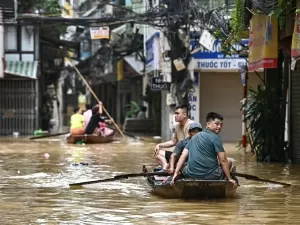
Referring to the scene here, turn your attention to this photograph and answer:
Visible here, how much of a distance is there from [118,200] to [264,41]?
6.82 metres

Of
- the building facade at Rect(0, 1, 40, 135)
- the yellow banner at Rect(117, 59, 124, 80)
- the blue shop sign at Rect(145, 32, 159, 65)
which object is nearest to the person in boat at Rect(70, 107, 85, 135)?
the blue shop sign at Rect(145, 32, 159, 65)

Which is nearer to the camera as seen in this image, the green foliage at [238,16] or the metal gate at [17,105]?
the green foliage at [238,16]

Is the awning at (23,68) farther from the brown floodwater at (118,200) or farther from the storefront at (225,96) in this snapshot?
the brown floodwater at (118,200)

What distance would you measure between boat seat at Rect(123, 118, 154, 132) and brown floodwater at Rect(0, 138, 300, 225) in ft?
60.9

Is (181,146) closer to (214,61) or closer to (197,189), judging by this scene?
(197,189)

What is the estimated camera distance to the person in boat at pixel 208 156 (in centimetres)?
1059

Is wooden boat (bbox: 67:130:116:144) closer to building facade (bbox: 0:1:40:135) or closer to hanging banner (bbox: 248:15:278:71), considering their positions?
building facade (bbox: 0:1:40:135)

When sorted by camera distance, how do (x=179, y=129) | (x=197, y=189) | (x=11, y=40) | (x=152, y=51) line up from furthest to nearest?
1. (x=11, y=40)
2. (x=152, y=51)
3. (x=179, y=129)
4. (x=197, y=189)

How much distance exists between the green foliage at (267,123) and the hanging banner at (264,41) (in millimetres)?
1121

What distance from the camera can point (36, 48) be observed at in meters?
32.8

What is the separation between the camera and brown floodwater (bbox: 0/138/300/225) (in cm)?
919

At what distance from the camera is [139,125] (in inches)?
1459

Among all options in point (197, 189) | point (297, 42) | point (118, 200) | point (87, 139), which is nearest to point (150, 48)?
point (87, 139)

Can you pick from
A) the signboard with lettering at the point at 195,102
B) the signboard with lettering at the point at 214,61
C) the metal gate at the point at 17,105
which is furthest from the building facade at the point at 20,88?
the signboard with lettering at the point at 214,61
